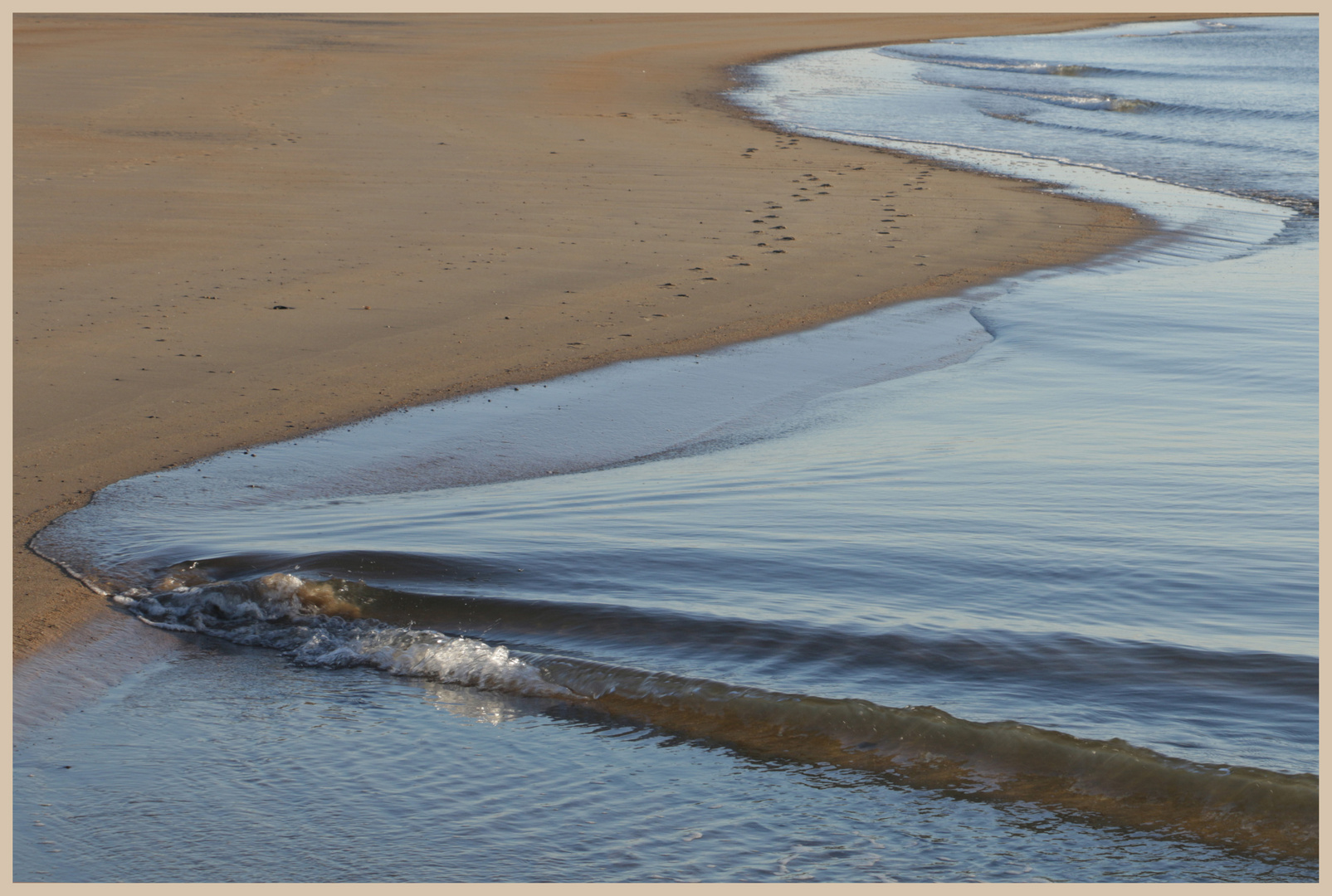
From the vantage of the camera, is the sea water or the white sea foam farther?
the white sea foam

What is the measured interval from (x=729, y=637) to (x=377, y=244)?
625 centimetres

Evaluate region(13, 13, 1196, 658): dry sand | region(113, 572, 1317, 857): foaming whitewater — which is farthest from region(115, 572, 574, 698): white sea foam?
region(13, 13, 1196, 658): dry sand

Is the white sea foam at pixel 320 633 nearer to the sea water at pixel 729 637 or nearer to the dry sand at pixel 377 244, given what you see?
the sea water at pixel 729 637

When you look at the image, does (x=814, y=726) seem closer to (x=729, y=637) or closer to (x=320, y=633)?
(x=729, y=637)

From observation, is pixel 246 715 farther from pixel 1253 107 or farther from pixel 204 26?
pixel 204 26

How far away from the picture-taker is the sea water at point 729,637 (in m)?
3.01

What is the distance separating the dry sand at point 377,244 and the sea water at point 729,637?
1.78 ft

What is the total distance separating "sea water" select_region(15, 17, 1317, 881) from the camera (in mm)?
3010

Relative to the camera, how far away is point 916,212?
1205 cm

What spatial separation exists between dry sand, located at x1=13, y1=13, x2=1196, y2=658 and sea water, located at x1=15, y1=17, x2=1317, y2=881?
21.3 inches

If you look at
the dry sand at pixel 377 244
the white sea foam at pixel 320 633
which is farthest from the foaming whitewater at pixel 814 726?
the dry sand at pixel 377 244

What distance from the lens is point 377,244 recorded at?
9.48m

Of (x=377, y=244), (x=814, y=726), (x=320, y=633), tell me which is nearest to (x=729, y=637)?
(x=814, y=726)

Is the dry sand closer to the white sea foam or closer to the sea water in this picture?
the white sea foam
